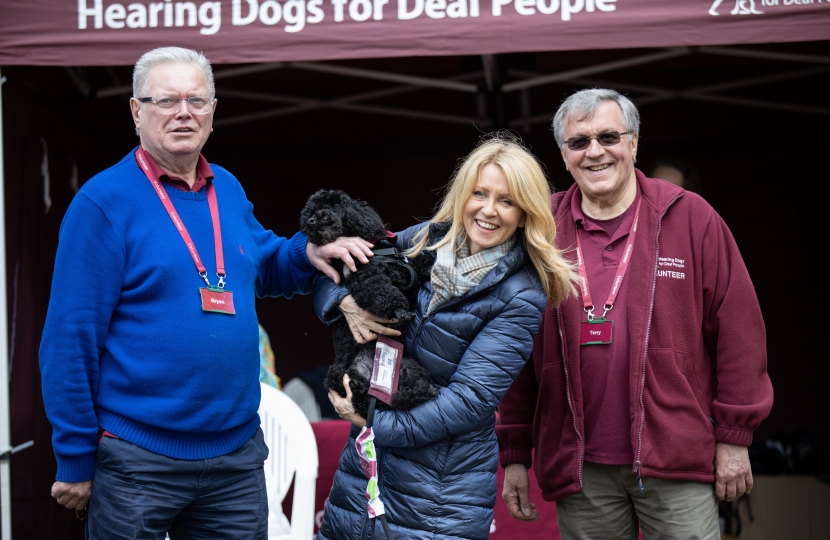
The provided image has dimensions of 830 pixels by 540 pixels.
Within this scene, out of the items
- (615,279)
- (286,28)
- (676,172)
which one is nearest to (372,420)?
(615,279)

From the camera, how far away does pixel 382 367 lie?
6.92 ft

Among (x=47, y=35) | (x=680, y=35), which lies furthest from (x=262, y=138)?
(x=680, y=35)

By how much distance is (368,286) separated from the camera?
2094mm

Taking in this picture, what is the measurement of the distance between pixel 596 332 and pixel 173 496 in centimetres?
135

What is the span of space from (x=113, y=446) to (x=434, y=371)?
0.86 metres

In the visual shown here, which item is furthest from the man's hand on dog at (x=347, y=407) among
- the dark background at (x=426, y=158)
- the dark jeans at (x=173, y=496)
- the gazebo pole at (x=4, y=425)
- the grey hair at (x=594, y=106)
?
the dark background at (x=426, y=158)

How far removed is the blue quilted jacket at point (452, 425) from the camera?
2.07 meters

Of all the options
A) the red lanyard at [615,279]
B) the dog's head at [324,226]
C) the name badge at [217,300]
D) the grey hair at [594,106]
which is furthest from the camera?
the grey hair at [594,106]

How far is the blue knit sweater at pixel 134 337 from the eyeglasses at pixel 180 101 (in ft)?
0.61

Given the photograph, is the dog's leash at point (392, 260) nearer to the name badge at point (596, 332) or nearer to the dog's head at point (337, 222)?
the dog's head at point (337, 222)

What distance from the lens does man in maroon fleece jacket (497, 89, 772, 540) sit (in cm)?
246

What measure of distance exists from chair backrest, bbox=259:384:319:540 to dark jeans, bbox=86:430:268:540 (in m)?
0.86

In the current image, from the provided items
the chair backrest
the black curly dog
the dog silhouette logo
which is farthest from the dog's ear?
the dog silhouette logo

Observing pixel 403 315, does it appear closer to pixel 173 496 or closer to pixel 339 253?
pixel 339 253
